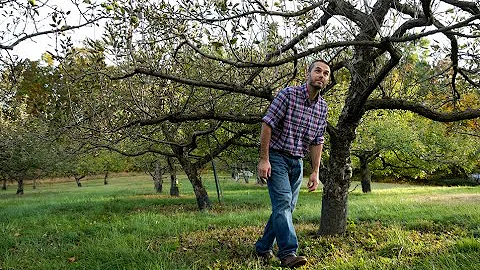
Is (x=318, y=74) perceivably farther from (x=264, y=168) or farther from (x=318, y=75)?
(x=264, y=168)

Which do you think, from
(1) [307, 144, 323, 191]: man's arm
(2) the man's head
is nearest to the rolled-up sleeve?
(2) the man's head

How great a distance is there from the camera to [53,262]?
497 cm

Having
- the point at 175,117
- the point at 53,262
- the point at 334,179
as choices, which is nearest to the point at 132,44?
the point at 175,117

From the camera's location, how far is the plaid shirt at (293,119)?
4.16 meters

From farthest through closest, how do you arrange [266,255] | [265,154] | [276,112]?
[266,255] → [276,112] → [265,154]

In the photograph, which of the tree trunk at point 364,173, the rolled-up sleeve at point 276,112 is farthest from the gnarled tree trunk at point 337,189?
the tree trunk at point 364,173

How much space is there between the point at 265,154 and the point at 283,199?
50cm

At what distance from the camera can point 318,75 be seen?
4.18m

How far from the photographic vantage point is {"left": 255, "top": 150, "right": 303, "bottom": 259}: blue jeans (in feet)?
13.2

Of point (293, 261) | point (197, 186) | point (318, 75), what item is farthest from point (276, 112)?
point (197, 186)

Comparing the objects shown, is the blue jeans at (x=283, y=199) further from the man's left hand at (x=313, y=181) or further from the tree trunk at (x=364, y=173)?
the tree trunk at (x=364, y=173)

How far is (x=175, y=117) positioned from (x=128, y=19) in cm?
143

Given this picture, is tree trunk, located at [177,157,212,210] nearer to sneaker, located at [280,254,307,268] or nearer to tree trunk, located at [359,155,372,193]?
sneaker, located at [280,254,307,268]

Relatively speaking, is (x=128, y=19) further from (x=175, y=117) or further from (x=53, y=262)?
(x=53, y=262)
